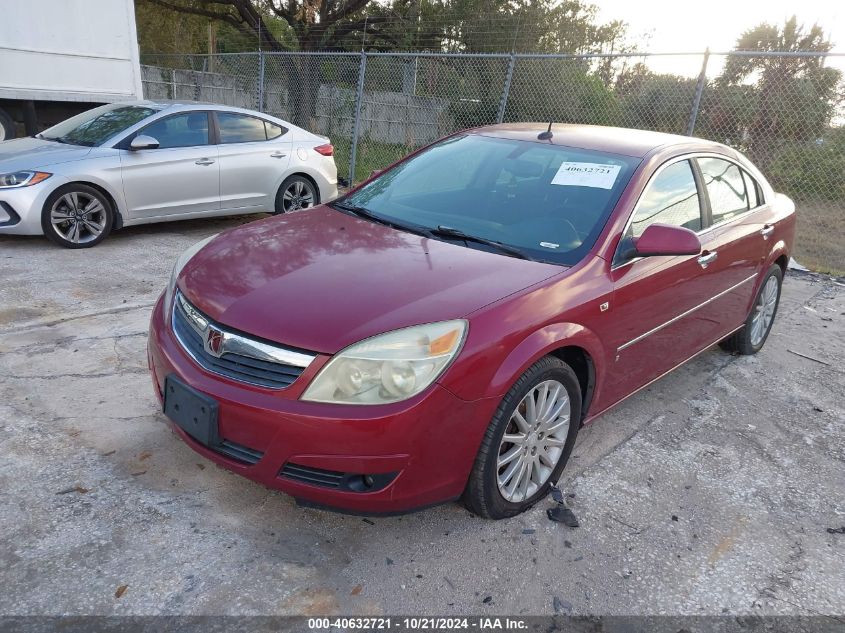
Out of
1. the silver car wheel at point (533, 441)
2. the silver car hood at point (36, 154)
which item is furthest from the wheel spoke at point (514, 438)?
the silver car hood at point (36, 154)

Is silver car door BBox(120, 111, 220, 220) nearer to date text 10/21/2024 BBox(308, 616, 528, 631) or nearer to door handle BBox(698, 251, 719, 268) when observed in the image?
door handle BBox(698, 251, 719, 268)

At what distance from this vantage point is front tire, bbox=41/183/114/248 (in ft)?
20.2

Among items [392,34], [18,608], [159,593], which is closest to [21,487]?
[18,608]

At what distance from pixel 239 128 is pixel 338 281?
535 centimetres

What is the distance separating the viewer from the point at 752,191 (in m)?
4.56

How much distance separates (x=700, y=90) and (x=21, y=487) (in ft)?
24.7

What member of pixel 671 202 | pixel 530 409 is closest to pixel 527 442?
pixel 530 409

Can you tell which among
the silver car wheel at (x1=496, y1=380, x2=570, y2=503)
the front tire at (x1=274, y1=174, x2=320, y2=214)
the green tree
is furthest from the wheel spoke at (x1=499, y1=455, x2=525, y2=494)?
the green tree

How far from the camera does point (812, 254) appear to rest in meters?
8.62

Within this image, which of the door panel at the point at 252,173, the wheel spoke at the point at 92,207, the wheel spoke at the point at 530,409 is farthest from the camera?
the door panel at the point at 252,173

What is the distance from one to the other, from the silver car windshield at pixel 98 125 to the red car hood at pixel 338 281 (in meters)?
4.19

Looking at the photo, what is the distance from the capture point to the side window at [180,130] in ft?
22.2

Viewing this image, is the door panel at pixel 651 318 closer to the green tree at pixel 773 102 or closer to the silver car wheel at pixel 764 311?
the silver car wheel at pixel 764 311

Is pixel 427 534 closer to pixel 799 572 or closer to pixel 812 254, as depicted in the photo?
pixel 799 572
